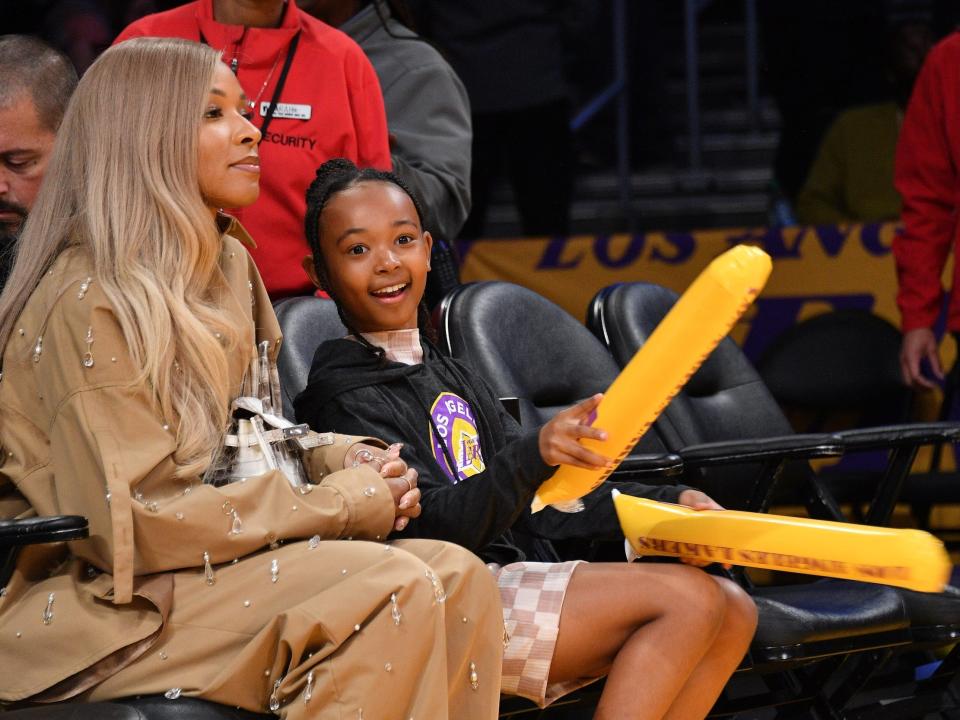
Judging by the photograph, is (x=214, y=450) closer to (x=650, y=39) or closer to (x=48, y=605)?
(x=48, y=605)

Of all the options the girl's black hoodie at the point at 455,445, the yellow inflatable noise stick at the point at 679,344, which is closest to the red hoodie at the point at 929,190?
the girl's black hoodie at the point at 455,445

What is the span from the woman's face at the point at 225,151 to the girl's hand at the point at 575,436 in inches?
23.6

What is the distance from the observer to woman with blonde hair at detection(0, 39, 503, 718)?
190 cm

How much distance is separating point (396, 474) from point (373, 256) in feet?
1.50

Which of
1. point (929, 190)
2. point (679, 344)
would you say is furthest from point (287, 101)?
point (929, 190)

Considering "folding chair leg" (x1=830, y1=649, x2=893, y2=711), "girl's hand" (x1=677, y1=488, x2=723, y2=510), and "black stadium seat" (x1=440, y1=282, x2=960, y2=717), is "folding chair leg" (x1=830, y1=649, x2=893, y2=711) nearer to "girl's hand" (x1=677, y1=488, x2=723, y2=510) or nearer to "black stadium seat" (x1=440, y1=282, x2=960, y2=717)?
"black stadium seat" (x1=440, y1=282, x2=960, y2=717)

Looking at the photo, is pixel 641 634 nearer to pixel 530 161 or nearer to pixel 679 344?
pixel 679 344

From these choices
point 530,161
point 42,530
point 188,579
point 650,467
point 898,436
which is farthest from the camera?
point 530,161

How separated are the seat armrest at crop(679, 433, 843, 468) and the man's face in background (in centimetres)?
127

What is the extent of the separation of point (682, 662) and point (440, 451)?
0.50m

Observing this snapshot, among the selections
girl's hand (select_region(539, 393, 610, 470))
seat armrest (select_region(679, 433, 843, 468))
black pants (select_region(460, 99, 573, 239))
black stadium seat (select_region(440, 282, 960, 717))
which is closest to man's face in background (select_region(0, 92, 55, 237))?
black stadium seat (select_region(440, 282, 960, 717))

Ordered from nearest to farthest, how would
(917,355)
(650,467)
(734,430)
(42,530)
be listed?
(42,530) → (650,467) → (734,430) → (917,355)

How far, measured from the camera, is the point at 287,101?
9.98 feet

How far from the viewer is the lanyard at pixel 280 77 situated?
3021 millimetres
